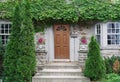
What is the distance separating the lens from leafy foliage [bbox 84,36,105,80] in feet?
46.4

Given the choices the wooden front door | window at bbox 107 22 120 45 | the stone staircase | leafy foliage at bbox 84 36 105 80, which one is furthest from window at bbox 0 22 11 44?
window at bbox 107 22 120 45

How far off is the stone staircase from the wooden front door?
1.99 feet

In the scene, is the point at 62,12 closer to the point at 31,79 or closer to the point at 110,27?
the point at 110,27

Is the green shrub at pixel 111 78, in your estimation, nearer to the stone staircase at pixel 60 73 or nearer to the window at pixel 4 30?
the stone staircase at pixel 60 73

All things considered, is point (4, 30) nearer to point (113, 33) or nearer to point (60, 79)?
point (60, 79)

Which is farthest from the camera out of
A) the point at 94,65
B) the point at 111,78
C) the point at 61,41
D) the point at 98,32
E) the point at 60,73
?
the point at 61,41

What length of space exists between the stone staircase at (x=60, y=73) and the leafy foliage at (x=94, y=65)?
0.32 m

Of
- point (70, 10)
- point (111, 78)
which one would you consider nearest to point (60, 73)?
point (111, 78)

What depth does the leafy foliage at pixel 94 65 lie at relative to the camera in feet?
46.4

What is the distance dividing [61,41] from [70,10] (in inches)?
70.0

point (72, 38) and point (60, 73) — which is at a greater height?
point (72, 38)

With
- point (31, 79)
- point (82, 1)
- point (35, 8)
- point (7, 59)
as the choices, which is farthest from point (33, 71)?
point (82, 1)

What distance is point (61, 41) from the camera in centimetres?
1688

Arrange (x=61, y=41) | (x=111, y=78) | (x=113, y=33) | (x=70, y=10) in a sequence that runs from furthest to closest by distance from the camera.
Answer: (x=61, y=41)
(x=113, y=33)
(x=70, y=10)
(x=111, y=78)
